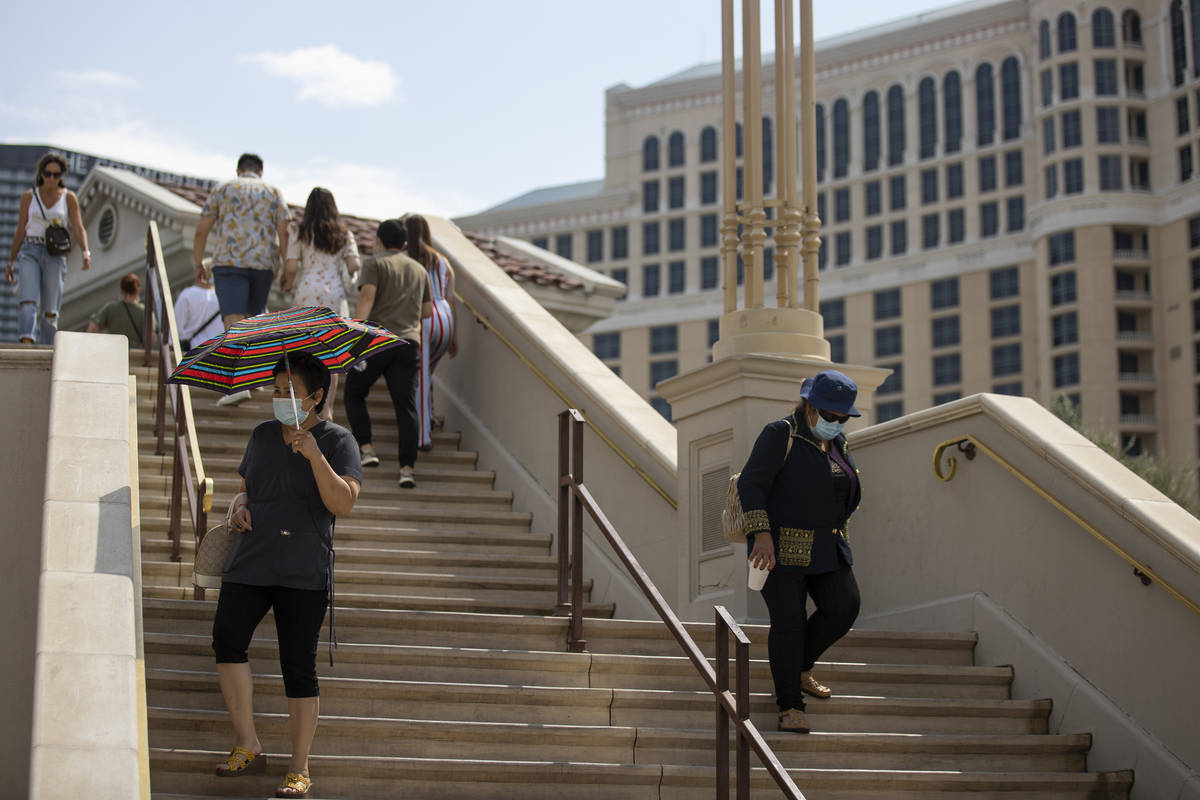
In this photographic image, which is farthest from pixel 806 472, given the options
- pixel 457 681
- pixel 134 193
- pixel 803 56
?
pixel 134 193

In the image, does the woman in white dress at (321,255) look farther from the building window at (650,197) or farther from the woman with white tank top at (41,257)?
the building window at (650,197)

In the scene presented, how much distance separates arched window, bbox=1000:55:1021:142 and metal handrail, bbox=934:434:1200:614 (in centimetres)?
7781

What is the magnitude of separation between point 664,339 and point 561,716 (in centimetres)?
8575

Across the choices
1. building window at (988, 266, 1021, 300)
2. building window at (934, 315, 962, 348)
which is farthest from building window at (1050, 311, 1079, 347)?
building window at (934, 315, 962, 348)

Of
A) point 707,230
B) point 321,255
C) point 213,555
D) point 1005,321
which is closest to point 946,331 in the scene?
point 1005,321

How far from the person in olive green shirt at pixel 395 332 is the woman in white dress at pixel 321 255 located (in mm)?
327

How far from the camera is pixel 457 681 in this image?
6.64 meters

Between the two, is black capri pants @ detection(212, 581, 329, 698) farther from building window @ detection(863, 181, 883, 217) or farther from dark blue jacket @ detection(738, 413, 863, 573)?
building window @ detection(863, 181, 883, 217)

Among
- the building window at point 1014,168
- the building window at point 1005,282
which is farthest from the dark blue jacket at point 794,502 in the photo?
the building window at point 1014,168

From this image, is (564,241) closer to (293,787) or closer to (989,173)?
(989,173)

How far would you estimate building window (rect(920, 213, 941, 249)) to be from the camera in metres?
84.5

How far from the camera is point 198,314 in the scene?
12031 mm

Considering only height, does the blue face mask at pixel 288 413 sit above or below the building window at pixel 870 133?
below

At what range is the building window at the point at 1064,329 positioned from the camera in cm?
7644
